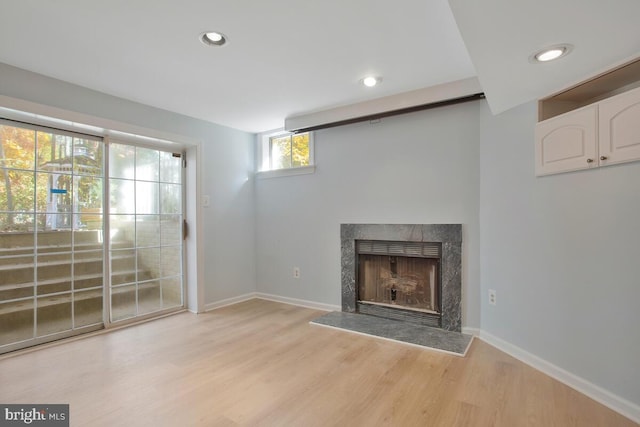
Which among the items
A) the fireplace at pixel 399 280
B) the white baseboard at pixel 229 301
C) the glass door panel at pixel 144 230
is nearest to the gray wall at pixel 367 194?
the white baseboard at pixel 229 301

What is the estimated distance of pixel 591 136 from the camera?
1.91m

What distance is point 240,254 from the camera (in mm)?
4133

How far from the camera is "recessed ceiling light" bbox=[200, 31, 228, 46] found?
6.29ft

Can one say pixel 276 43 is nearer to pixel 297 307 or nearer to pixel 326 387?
pixel 326 387

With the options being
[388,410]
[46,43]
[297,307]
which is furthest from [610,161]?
[46,43]

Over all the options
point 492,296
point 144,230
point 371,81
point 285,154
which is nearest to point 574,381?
point 492,296

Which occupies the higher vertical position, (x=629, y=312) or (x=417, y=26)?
(x=417, y=26)

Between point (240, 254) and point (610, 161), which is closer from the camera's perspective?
point (610, 161)

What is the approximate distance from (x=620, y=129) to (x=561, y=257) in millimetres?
868

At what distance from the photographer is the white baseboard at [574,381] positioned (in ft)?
5.60

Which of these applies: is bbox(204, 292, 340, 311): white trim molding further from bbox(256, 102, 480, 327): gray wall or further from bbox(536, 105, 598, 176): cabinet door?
bbox(536, 105, 598, 176): cabinet door

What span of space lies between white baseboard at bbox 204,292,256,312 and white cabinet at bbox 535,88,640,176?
356 cm

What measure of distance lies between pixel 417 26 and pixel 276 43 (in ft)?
2.93

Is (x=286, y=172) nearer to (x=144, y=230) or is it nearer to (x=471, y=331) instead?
(x=144, y=230)
